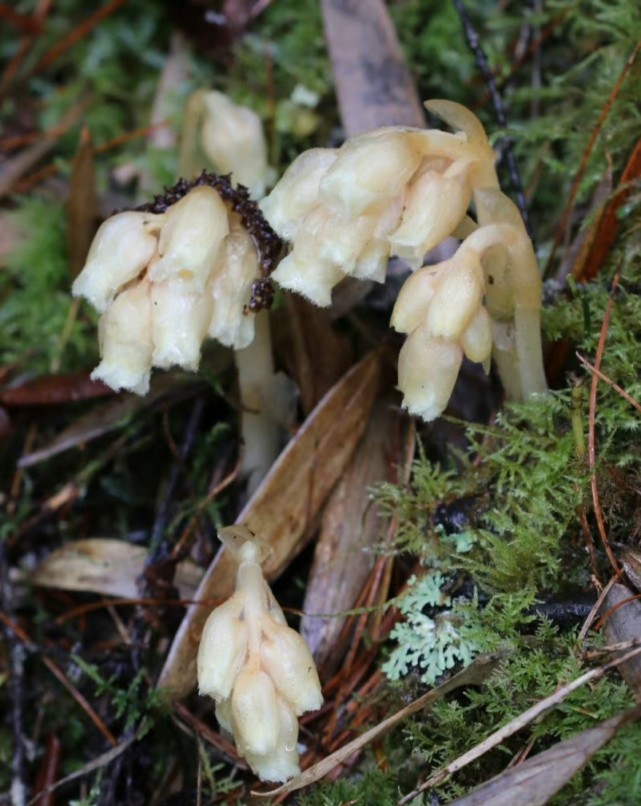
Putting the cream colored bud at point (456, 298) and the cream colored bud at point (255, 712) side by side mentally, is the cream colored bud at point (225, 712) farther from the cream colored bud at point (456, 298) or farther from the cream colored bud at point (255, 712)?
the cream colored bud at point (456, 298)

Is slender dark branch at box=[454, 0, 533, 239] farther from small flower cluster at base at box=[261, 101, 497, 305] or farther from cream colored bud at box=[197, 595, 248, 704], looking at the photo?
cream colored bud at box=[197, 595, 248, 704]

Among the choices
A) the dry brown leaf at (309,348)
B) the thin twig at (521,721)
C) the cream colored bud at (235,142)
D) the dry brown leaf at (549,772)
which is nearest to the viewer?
the dry brown leaf at (549,772)

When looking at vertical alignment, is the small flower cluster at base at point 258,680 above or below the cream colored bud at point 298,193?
below

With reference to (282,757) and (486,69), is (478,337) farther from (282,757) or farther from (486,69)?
(486,69)

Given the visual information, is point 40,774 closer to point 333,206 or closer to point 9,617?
point 9,617

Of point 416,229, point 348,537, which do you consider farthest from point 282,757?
point 416,229

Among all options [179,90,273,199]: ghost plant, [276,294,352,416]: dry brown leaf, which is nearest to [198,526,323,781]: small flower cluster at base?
[276,294,352,416]: dry brown leaf

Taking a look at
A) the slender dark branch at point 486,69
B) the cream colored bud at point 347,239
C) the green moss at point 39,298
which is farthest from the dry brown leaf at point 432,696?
the green moss at point 39,298
